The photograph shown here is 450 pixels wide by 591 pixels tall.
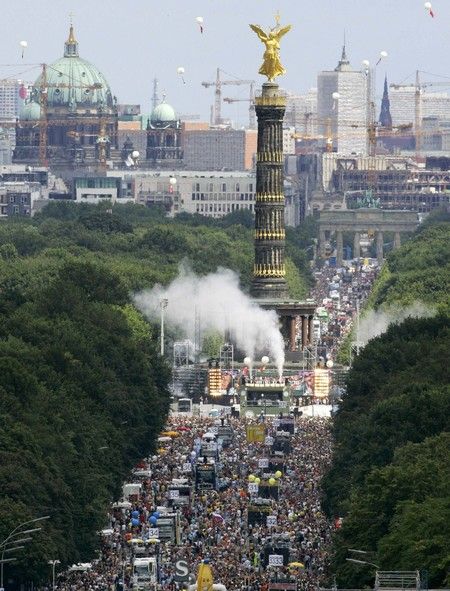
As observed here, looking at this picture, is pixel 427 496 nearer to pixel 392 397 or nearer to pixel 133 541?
pixel 133 541

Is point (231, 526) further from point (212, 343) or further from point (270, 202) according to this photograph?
point (270, 202)

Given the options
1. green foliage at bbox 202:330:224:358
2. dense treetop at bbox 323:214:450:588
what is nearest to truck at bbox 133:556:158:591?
dense treetop at bbox 323:214:450:588

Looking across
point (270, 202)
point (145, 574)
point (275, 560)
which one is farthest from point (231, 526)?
point (270, 202)

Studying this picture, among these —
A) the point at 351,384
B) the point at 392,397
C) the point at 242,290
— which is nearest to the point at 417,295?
the point at 242,290

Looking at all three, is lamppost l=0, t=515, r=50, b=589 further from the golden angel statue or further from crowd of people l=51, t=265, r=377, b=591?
the golden angel statue

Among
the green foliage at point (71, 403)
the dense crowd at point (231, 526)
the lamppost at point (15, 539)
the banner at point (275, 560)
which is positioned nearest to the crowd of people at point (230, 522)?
the dense crowd at point (231, 526)

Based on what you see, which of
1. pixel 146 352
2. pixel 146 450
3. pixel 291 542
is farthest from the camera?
pixel 146 352

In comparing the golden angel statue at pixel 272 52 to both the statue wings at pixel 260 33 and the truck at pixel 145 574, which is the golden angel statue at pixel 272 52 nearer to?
the statue wings at pixel 260 33
